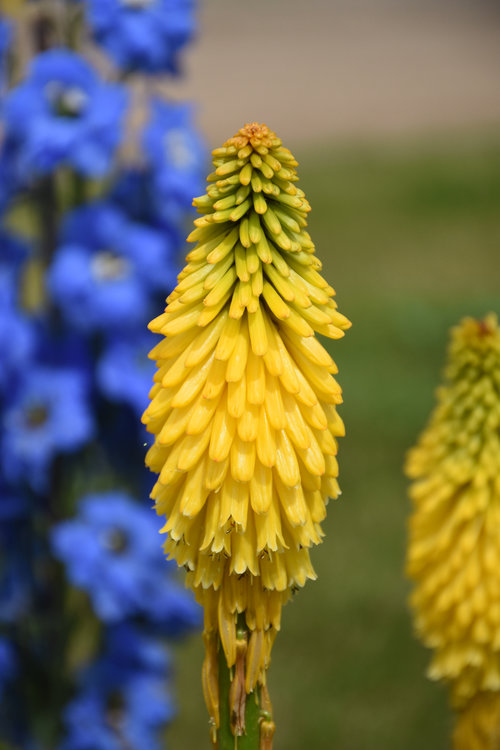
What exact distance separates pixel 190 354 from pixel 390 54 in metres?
16.4

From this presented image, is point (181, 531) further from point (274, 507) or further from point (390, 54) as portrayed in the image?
point (390, 54)

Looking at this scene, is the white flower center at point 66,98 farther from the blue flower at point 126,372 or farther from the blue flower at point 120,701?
the blue flower at point 120,701

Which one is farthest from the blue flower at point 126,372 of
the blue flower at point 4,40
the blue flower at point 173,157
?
the blue flower at point 4,40

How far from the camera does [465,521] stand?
7.43 feet

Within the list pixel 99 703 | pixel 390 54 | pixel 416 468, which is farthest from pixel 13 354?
pixel 390 54

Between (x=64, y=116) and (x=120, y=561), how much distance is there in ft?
4.83

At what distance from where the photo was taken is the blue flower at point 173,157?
3.54m

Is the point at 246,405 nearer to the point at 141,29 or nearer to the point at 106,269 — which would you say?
the point at 106,269

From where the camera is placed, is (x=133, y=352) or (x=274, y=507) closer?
(x=274, y=507)

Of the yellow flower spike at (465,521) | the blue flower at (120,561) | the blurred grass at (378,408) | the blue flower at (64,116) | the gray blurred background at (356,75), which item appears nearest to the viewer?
the yellow flower spike at (465,521)

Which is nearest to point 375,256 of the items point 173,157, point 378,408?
point 378,408

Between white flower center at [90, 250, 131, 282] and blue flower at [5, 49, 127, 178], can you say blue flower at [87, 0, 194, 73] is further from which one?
white flower center at [90, 250, 131, 282]

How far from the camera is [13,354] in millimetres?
3387

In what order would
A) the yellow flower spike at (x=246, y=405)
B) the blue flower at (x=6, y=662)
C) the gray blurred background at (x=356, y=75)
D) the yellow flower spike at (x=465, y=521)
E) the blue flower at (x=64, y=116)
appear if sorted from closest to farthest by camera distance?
the yellow flower spike at (x=246, y=405)
the yellow flower spike at (x=465, y=521)
the blue flower at (x=64, y=116)
the blue flower at (x=6, y=662)
the gray blurred background at (x=356, y=75)
